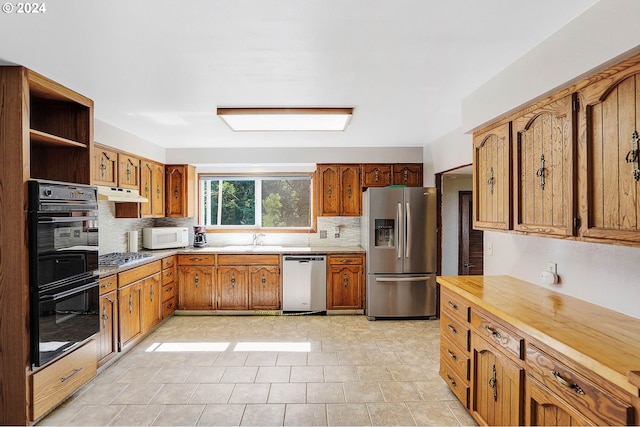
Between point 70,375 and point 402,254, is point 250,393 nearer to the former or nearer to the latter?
point 70,375

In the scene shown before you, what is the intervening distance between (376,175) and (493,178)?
242 centimetres

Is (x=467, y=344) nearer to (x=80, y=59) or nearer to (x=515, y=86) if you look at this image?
→ (x=515, y=86)

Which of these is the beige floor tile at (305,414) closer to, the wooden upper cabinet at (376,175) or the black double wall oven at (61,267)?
the black double wall oven at (61,267)

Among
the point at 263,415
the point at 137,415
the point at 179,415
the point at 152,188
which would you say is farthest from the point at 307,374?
the point at 152,188

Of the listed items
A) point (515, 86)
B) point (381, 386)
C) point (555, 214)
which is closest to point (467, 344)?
point (381, 386)

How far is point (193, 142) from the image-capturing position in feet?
14.7

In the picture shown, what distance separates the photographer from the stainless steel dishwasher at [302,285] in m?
4.55

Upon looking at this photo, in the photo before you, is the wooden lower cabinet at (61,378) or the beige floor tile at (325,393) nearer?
the wooden lower cabinet at (61,378)

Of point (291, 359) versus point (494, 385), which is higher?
point (494, 385)

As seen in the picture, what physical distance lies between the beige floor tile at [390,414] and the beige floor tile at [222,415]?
3.05ft

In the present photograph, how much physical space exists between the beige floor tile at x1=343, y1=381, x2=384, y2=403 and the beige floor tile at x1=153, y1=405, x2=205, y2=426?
1.10m

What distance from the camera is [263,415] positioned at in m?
2.29

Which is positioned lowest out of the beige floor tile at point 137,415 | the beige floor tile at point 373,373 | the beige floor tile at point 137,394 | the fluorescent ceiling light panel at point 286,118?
the beige floor tile at point 137,415

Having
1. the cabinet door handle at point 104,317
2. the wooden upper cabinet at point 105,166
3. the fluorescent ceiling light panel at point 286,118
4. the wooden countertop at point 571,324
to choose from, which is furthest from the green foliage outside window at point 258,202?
the wooden countertop at point 571,324
